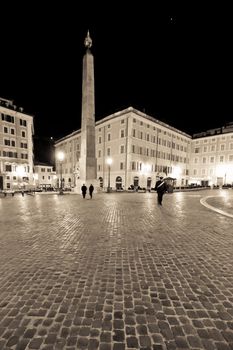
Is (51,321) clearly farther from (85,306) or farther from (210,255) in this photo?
(210,255)

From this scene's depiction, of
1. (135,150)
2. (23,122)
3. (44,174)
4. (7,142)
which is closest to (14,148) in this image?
(7,142)

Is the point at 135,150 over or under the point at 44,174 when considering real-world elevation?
over

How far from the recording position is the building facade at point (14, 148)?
119ft

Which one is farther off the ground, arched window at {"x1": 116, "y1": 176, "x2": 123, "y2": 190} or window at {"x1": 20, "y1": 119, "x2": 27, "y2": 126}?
window at {"x1": 20, "y1": 119, "x2": 27, "y2": 126}

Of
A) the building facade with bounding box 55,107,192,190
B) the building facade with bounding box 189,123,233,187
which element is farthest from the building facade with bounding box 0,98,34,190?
the building facade with bounding box 189,123,233,187

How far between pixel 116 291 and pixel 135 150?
3386 cm

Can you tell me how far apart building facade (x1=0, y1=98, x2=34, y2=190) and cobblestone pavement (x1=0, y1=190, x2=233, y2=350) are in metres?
33.9

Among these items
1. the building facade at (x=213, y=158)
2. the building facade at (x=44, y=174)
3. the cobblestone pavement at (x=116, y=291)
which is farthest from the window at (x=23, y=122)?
the building facade at (x=213, y=158)

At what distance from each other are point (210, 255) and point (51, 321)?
3936mm

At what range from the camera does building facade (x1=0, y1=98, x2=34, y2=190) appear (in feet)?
119

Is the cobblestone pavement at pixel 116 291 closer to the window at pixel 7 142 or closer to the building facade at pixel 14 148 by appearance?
the building facade at pixel 14 148

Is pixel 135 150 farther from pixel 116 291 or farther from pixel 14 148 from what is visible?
pixel 116 291

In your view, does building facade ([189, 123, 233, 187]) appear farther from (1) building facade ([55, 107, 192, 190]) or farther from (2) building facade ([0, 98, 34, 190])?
(2) building facade ([0, 98, 34, 190])

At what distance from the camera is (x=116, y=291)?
3.07 meters
